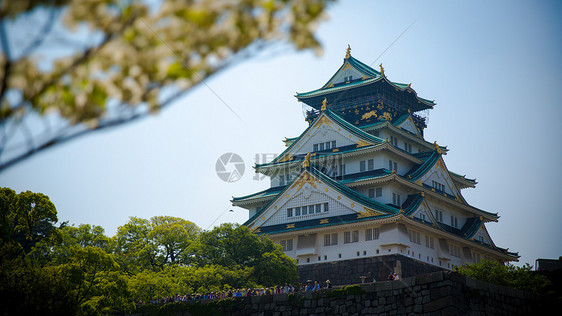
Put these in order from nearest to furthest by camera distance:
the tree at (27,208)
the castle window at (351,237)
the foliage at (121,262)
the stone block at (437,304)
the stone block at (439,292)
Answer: the stone block at (437,304), the stone block at (439,292), the foliage at (121,262), the tree at (27,208), the castle window at (351,237)

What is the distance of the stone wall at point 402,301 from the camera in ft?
89.8

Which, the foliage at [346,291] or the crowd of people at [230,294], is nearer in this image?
the foliage at [346,291]

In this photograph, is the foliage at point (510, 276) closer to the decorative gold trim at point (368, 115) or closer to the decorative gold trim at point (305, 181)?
the decorative gold trim at point (305, 181)

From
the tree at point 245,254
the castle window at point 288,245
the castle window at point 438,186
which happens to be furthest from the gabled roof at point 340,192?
the tree at point 245,254

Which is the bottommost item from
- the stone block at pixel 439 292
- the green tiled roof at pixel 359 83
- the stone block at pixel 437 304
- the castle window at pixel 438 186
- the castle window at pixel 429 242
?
the stone block at pixel 437 304

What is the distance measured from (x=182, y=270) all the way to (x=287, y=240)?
469 inches

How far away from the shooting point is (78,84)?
246 inches

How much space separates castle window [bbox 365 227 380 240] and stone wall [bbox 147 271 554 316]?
1423cm

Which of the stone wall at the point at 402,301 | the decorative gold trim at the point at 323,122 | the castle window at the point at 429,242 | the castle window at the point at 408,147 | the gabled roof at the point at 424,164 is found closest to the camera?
the stone wall at the point at 402,301

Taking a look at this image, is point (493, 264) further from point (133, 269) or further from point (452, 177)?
point (133, 269)

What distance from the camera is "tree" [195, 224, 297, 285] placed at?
124 ft

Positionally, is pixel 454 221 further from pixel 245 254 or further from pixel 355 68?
pixel 245 254

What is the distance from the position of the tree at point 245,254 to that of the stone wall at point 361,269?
553 cm

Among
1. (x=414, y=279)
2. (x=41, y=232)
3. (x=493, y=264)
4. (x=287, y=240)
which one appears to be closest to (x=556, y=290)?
(x=493, y=264)
